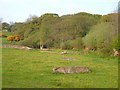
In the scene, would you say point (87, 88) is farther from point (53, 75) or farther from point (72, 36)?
point (72, 36)

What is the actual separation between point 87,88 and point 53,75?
3435mm

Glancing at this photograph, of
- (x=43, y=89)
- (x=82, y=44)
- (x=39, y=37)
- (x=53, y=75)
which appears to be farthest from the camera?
(x=39, y=37)

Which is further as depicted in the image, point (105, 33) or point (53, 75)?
point (105, 33)

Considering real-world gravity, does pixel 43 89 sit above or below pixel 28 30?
below

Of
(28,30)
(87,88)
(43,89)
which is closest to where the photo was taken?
(43,89)

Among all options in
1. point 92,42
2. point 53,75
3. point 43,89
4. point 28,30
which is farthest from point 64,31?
point 43,89

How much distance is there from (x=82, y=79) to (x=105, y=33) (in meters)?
23.4

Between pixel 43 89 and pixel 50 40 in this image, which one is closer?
pixel 43 89

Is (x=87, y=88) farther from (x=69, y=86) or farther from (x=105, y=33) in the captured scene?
(x=105, y=33)

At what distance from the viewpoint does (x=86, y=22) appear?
5212cm

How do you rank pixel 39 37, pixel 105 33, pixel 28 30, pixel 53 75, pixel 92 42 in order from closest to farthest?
pixel 53 75 → pixel 105 33 → pixel 92 42 → pixel 39 37 → pixel 28 30

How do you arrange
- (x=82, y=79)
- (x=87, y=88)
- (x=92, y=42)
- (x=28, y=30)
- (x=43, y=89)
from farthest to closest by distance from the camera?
(x=28, y=30), (x=92, y=42), (x=82, y=79), (x=87, y=88), (x=43, y=89)

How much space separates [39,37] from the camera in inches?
1928

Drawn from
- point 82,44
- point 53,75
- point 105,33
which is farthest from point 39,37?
point 53,75
